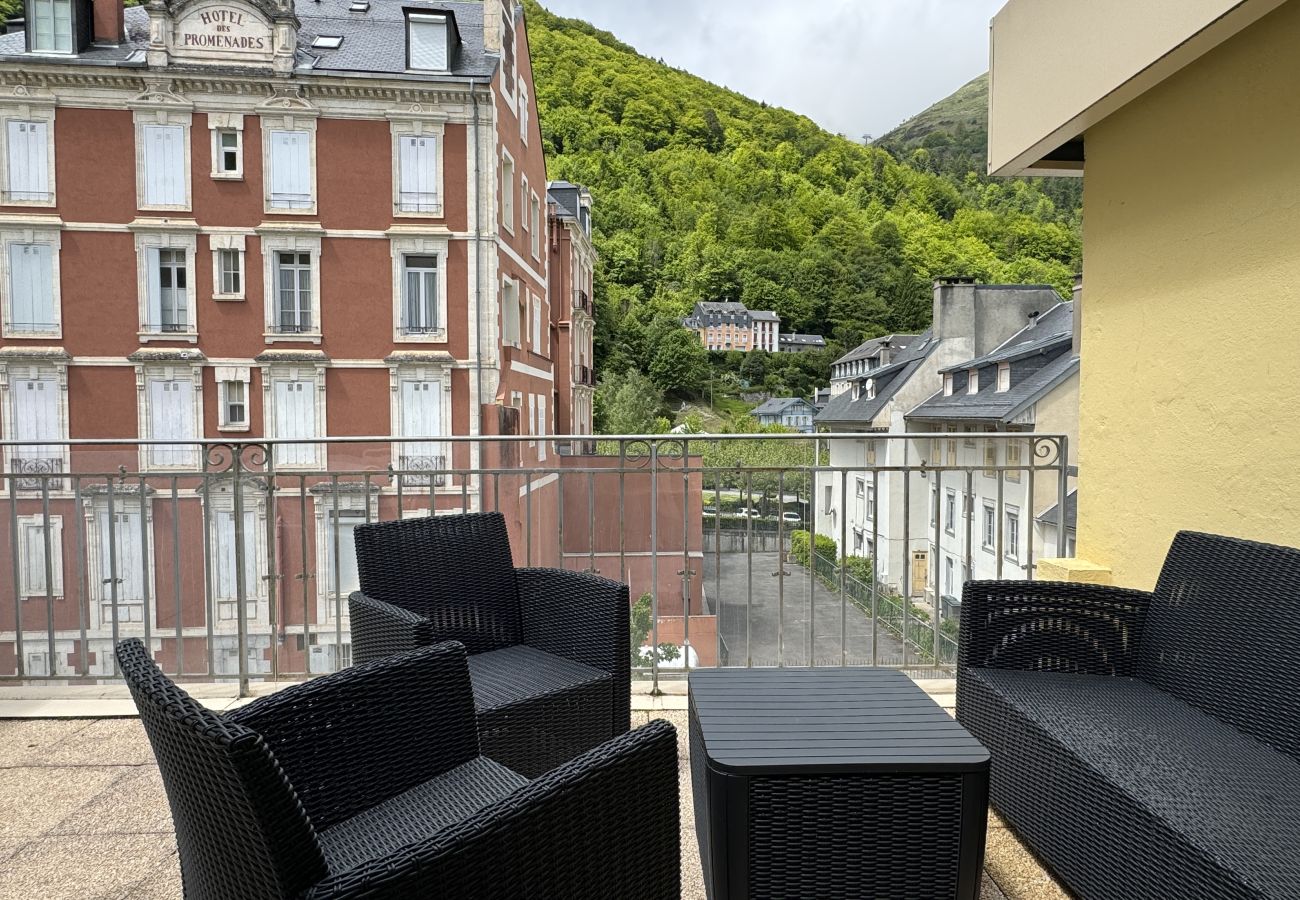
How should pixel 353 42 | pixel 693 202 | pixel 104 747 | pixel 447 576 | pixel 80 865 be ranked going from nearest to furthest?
1. pixel 80 865
2. pixel 447 576
3. pixel 104 747
4. pixel 353 42
5. pixel 693 202

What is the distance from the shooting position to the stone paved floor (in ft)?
5.76

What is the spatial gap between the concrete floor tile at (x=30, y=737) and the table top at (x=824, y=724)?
7.01 ft

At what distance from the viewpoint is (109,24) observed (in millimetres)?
20828

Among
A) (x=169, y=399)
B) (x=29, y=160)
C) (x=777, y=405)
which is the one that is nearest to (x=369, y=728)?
(x=169, y=399)

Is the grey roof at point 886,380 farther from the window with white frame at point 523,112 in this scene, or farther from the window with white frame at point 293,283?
the window with white frame at point 293,283

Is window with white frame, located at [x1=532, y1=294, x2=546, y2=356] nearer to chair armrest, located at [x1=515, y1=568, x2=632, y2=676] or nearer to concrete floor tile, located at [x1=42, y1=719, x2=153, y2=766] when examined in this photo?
concrete floor tile, located at [x1=42, y1=719, x2=153, y2=766]

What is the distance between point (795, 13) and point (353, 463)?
66.9 m

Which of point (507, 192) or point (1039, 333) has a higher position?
point (507, 192)

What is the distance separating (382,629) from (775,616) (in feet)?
5.83

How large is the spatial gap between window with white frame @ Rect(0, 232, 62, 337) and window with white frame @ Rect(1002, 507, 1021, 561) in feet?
79.8

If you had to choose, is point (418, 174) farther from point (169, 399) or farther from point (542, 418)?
point (542, 418)

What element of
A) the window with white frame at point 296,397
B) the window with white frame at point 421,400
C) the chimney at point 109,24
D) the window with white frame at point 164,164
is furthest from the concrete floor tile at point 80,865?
the chimney at point 109,24

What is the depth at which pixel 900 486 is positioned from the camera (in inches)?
127

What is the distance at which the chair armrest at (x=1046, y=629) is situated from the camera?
6.58 feet
